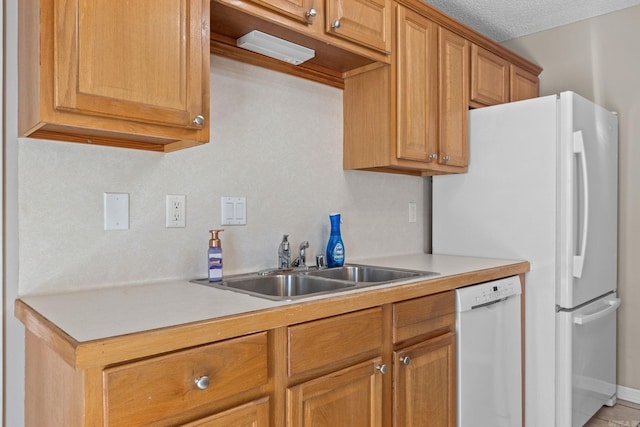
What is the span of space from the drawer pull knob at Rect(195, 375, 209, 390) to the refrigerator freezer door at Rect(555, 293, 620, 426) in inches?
70.6

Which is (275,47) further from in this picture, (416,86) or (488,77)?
(488,77)

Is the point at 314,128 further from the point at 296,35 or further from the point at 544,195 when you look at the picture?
the point at 544,195

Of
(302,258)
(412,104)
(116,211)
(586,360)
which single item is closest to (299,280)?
(302,258)

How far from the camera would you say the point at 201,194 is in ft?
5.73

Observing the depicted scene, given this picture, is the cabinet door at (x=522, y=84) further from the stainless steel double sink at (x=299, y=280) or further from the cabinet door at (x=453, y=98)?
the stainless steel double sink at (x=299, y=280)

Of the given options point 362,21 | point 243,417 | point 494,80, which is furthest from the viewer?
point 494,80

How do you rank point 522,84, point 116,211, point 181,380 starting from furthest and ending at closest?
1. point 522,84
2. point 116,211
3. point 181,380

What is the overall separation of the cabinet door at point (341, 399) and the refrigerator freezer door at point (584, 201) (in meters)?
1.22

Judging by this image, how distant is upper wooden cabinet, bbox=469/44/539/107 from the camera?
2.53 meters

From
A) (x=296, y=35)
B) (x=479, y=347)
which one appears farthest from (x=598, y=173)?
(x=296, y=35)

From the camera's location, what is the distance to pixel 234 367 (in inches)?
43.1

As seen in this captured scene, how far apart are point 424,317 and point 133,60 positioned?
1.26 metres

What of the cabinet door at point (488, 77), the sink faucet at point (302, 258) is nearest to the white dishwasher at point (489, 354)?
the sink faucet at point (302, 258)

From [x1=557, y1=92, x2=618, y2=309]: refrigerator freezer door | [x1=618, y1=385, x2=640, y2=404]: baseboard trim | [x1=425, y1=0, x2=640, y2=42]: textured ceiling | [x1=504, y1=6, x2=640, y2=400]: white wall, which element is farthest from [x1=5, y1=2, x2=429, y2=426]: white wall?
[x1=618, y1=385, x2=640, y2=404]: baseboard trim
